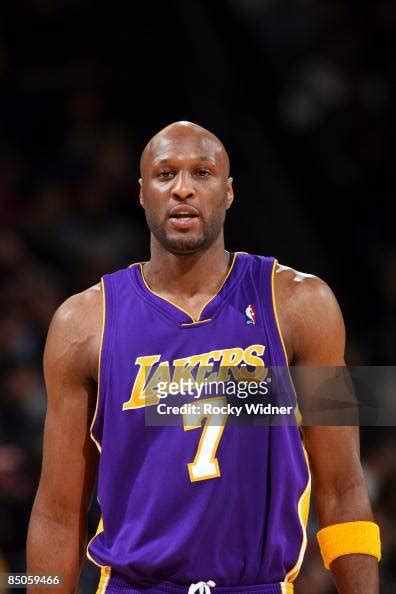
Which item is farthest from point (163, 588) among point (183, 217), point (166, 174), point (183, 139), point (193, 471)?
point (183, 139)

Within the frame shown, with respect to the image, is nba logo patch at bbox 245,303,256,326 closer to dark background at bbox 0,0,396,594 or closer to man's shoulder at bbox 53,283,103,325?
man's shoulder at bbox 53,283,103,325

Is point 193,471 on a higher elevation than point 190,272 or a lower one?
lower

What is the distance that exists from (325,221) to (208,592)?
496 cm

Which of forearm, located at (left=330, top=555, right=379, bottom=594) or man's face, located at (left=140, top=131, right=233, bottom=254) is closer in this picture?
forearm, located at (left=330, top=555, right=379, bottom=594)

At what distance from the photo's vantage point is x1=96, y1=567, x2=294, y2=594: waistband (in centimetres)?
317

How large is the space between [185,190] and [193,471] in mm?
836

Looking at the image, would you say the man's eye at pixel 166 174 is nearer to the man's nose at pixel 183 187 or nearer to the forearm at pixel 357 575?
the man's nose at pixel 183 187

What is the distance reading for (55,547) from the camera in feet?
11.4

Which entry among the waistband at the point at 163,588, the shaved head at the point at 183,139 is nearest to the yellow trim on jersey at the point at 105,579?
the waistband at the point at 163,588

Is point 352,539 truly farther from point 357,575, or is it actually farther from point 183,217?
point 183,217

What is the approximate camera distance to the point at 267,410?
332 cm

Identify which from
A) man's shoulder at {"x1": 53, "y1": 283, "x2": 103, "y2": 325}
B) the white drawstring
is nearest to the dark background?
man's shoulder at {"x1": 53, "y1": 283, "x2": 103, "y2": 325}

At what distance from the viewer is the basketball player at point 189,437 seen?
10.5 ft

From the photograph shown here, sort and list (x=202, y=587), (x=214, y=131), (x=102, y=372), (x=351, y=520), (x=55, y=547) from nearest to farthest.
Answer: (x=202, y=587), (x=351, y=520), (x=102, y=372), (x=55, y=547), (x=214, y=131)
